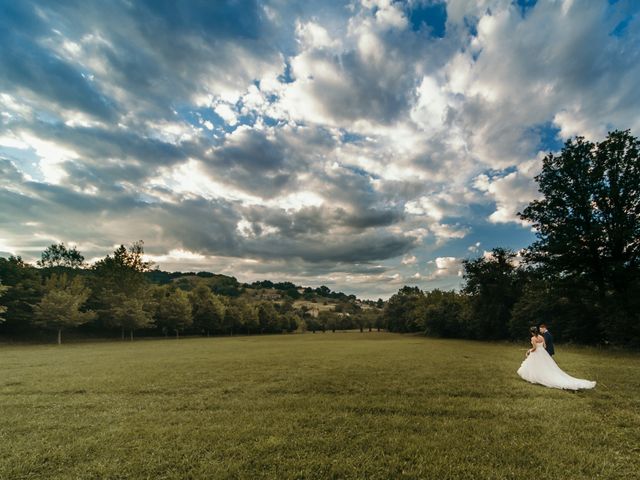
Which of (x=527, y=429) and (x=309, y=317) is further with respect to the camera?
(x=309, y=317)

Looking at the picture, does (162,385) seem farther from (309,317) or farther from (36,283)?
(309,317)

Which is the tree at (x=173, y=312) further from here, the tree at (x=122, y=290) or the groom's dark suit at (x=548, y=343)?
the groom's dark suit at (x=548, y=343)

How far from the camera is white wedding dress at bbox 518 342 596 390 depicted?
1363cm

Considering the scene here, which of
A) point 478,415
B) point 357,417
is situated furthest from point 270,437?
point 478,415

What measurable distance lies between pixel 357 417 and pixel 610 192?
35.2 m

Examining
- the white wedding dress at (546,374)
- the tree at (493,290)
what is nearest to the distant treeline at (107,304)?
the white wedding dress at (546,374)

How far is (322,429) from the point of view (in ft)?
29.1

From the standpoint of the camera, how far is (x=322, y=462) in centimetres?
691

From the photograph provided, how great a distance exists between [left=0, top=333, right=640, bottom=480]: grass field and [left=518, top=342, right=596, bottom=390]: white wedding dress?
2.78ft

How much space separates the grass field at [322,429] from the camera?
6.75m

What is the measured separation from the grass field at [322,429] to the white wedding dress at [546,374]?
2.78 ft

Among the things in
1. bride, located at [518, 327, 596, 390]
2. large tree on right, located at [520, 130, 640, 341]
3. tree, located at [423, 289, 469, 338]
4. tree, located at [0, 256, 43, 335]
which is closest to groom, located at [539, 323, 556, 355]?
bride, located at [518, 327, 596, 390]

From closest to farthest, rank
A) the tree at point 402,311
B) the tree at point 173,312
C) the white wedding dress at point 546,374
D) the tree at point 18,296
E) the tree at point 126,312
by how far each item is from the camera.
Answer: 1. the white wedding dress at point 546,374
2. the tree at point 18,296
3. the tree at point 126,312
4. the tree at point 173,312
5. the tree at point 402,311

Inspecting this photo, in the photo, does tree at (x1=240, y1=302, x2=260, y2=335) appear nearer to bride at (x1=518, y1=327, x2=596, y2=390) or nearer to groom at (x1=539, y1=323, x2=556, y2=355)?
groom at (x1=539, y1=323, x2=556, y2=355)
